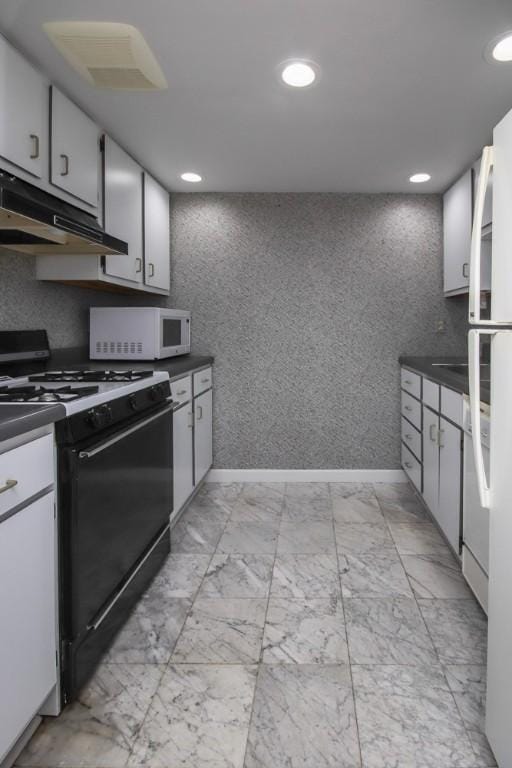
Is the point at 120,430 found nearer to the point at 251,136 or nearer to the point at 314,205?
the point at 251,136

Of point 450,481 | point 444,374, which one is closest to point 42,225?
point 444,374

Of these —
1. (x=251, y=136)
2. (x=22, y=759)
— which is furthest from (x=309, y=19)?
(x=22, y=759)

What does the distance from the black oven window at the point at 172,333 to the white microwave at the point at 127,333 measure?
1.1 inches

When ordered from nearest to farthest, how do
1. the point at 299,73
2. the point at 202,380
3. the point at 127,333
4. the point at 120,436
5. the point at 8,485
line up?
1. the point at 8,485
2. the point at 120,436
3. the point at 299,73
4. the point at 127,333
5. the point at 202,380

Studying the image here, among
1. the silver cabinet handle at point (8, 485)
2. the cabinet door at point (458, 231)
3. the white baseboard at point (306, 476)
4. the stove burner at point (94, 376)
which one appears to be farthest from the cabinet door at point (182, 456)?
the cabinet door at point (458, 231)

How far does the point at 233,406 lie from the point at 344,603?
2.03m

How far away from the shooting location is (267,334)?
393cm

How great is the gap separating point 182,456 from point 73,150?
5.38ft

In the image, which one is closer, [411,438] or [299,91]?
[299,91]

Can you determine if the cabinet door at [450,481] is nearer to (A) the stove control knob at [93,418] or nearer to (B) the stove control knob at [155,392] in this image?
(B) the stove control knob at [155,392]

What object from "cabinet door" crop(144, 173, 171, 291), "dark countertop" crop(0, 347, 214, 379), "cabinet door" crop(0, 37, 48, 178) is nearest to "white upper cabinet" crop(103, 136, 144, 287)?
"cabinet door" crop(144, 173, 171, 291)

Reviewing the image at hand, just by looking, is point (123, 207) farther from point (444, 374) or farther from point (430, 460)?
point (430, 460)

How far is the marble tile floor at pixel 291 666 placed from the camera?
1.39 meters

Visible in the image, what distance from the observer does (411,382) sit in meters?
3.45
